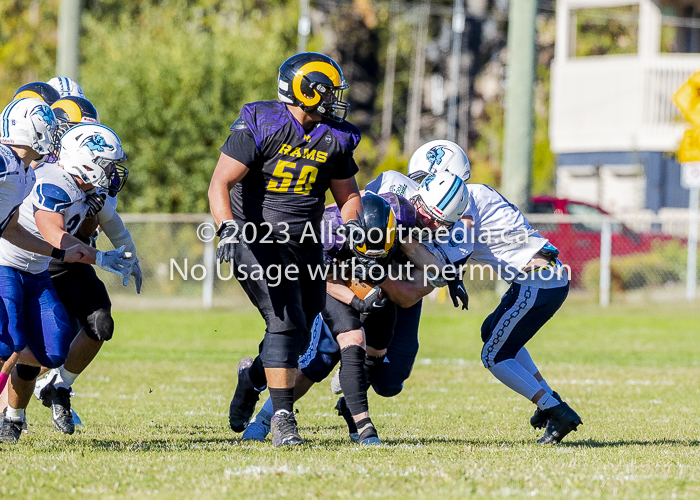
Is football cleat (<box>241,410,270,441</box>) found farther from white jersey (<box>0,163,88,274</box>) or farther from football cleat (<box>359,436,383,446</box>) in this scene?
white jersey (<box>0,163,88,274</box>)

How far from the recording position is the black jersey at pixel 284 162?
5.59 m

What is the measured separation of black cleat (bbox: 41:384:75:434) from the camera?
6.34 m

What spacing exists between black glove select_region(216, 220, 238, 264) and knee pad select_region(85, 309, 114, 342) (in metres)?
1.31

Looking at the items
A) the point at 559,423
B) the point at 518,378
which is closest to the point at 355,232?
the point at 518,378

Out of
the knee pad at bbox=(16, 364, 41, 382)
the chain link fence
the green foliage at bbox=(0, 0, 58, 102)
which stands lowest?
the chain link fence

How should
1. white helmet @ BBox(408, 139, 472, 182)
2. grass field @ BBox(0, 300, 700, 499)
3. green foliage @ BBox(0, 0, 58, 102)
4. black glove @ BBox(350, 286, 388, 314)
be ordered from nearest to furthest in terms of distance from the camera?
grass field @ BBox(0, 300, 700, 499), black glove @ BBox(350, 286, 388, 314), white helmet @ BBox(408, 139, 472, 182), green foliage @ BBox(0, 0, 58, 102)

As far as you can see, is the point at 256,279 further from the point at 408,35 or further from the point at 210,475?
the point at 408,35

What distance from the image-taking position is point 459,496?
412 centimetres

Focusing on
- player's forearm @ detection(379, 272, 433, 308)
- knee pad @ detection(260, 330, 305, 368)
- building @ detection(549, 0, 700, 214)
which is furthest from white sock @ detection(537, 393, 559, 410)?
building @ detection(549, 0, 700, 214)

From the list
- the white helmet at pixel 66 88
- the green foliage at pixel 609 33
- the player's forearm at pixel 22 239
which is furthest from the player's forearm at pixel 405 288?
the green foliage at pixel 609 33

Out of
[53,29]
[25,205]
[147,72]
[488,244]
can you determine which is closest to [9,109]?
[25,205]

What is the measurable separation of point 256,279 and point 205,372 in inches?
196

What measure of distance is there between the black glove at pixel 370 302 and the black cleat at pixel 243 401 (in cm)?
83

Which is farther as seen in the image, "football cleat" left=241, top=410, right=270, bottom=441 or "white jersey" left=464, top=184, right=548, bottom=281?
"white jersey" left=464, top=184, right=548, bottom=281
